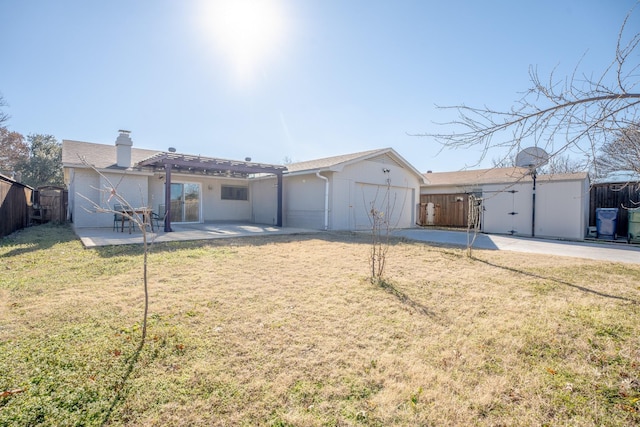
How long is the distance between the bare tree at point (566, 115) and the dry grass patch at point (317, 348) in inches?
77.2

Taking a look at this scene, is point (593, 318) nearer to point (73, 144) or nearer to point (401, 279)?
point (401, 279)

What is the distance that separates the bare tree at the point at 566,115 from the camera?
7.84 ft

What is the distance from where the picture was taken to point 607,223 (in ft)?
38.5

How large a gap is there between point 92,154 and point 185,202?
4.37m

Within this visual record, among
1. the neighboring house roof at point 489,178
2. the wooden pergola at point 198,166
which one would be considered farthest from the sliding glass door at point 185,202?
the neighboring house roof at point 489,178

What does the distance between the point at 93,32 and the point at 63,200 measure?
10.4 metres

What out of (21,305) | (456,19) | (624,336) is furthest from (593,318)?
(21,305)

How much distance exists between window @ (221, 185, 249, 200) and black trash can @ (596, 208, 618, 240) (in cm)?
1663

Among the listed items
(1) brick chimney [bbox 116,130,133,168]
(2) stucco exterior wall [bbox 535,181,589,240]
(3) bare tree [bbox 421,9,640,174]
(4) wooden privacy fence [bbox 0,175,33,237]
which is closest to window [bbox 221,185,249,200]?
(1) brick chimney [bbox 116,130,133,168]

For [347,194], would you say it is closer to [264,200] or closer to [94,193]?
[264,200]

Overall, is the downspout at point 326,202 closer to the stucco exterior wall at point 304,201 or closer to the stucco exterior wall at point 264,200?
the stucco exterior wall at point 304,201

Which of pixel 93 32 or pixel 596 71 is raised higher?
pixel 93 32

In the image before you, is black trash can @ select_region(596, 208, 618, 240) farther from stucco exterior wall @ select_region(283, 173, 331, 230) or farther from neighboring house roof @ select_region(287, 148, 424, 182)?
stucco exterior wall @ select_region(283, 173, 331, 230)

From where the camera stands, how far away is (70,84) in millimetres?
11070
